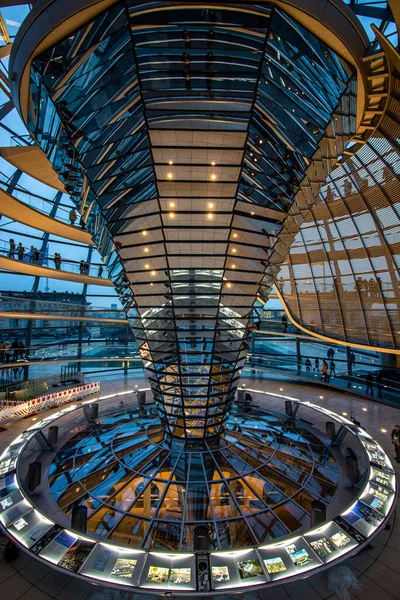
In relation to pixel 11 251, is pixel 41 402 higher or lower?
lower

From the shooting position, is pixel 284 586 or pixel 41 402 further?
pixel 41 402

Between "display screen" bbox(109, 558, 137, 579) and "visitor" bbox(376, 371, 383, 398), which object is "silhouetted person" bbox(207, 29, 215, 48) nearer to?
"display screen" bbox(109, 558, 137, 579)

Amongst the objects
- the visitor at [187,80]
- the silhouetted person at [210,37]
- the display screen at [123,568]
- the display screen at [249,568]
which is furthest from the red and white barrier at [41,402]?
the silhouetted person at [210,37]

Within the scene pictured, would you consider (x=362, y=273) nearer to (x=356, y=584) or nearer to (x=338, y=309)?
(x=338, y=309)

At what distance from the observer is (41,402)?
23.5m

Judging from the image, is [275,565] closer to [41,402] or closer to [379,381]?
[41,402]

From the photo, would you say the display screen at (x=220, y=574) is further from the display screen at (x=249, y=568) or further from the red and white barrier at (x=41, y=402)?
the red and white barrier at (x=41, y=402)

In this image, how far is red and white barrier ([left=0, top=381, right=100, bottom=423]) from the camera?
69.8 ft

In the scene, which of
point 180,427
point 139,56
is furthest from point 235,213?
point 180,427

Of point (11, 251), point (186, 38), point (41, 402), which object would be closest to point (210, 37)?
point (186, 38)

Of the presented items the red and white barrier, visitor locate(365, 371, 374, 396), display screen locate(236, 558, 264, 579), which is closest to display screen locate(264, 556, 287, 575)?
display screen locate(236, 558, 264, 579)

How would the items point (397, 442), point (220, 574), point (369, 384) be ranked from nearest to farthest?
point (220, 574) < point (397, 442) < point (369, 384)

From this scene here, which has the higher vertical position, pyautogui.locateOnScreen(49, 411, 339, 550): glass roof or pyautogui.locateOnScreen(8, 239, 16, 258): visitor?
pyautogui.locateOnScreen(8, 239, 16, 258): visitor

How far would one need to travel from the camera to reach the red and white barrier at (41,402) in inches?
838
